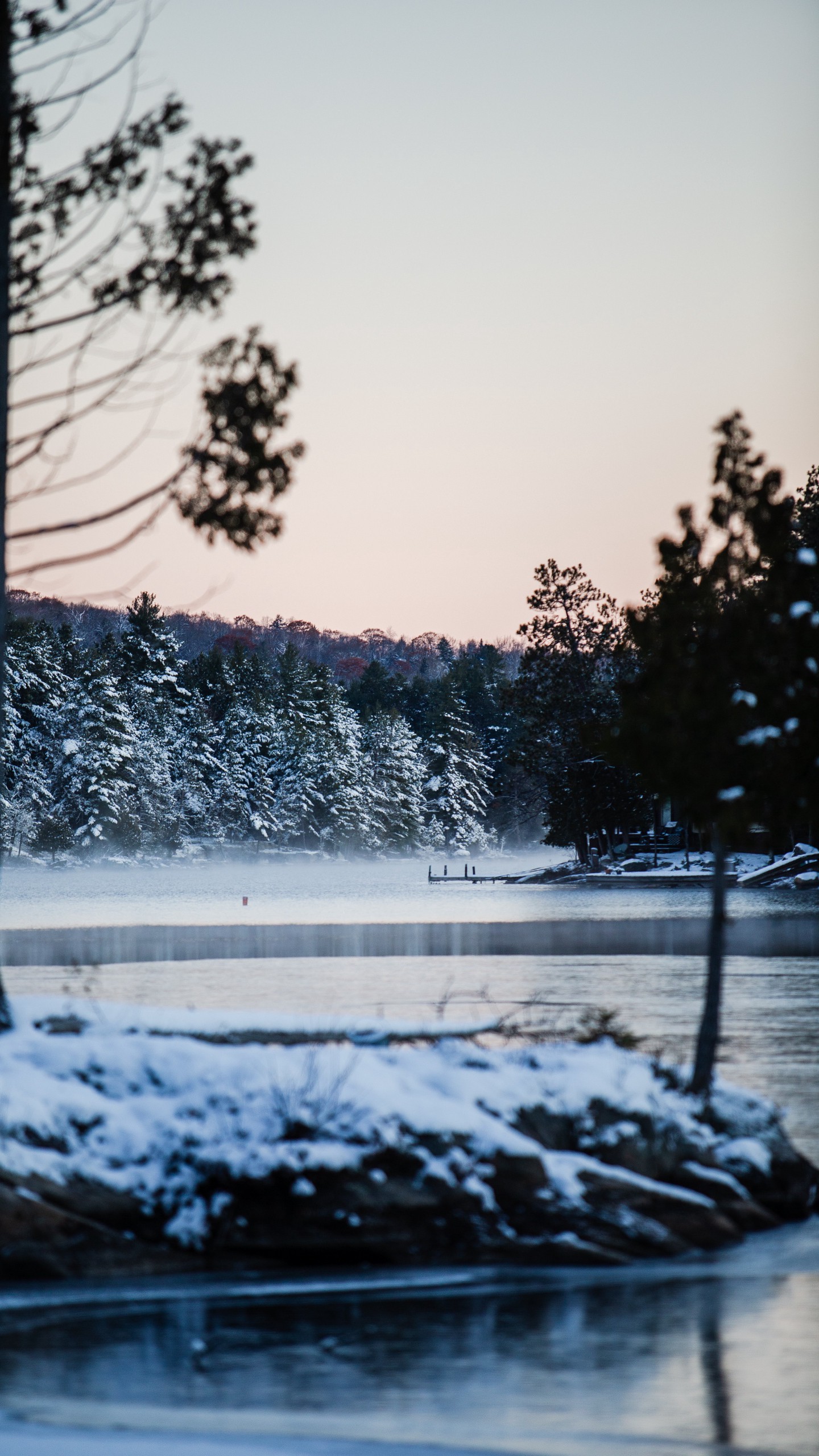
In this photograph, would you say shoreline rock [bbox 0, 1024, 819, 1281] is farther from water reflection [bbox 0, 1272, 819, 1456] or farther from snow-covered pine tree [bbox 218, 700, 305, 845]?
snow-covered pine tree [bbox 218, 700, 305, 845]

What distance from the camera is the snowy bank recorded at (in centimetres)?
856

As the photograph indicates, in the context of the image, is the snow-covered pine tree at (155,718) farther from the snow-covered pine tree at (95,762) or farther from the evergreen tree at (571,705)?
the evergreen tree at (571,705)

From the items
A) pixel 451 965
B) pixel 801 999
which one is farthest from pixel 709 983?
pixel 451 965

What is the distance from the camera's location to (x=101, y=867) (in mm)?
99500

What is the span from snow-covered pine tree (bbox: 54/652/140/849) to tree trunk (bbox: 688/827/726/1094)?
291 feet

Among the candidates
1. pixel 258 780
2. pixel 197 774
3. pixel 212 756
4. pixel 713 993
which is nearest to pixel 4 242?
pixel 713 993

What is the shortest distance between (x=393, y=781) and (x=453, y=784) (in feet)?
26.9

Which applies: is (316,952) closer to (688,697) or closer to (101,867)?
(688,697)

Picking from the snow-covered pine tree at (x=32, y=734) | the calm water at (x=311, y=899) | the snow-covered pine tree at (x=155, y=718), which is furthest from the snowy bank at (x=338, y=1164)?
the snow-covered pine tree at (x=155, y=718)

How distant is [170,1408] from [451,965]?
19.6 m

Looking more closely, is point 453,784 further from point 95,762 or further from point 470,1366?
point 470,1366

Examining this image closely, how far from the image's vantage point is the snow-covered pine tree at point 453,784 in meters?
136

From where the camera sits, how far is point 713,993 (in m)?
10.9

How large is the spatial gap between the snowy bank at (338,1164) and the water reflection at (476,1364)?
2.25ft
